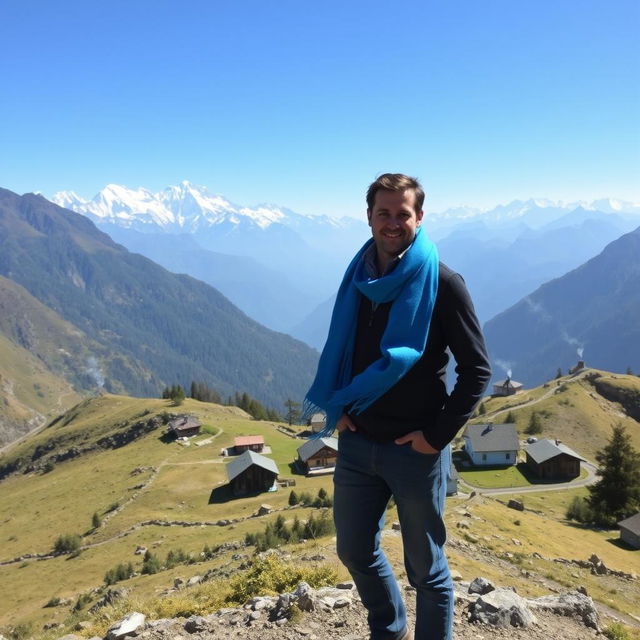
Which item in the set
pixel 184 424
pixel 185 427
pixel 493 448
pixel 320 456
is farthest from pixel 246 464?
pixel 493 448

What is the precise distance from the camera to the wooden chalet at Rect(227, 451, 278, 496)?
149ft

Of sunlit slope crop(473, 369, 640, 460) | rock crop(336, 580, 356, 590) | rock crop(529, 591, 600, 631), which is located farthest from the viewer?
sunlit slope crop(473, 369, 640, 460)

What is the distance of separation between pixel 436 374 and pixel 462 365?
0.38 m

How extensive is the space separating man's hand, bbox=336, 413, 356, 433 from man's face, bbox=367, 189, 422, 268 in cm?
173

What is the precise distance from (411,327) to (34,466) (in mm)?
96352

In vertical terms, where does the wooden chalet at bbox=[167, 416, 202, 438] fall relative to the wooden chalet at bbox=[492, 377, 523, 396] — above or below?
above

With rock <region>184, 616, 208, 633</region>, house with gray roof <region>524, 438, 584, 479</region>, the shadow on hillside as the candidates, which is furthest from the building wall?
rock <region>184, 616, 208, 633</region>

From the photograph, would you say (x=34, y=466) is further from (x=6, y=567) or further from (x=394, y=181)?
(x=394, y=181)

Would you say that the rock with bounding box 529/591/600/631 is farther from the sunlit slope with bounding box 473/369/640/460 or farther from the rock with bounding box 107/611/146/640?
the sunlit slope with bounding box 473/369/640/460

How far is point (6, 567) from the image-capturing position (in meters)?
35.8

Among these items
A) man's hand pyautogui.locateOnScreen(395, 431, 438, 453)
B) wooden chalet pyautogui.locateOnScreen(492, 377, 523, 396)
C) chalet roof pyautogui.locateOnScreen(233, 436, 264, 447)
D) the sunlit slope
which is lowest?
wooden chalet pyautogui.locateOnScreen(492, 377, 523, 396)

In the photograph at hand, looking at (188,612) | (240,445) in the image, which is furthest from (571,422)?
(188,612)

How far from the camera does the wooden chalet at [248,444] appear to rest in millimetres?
57250

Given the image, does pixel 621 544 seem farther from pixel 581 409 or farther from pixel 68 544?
pixel 581 409
